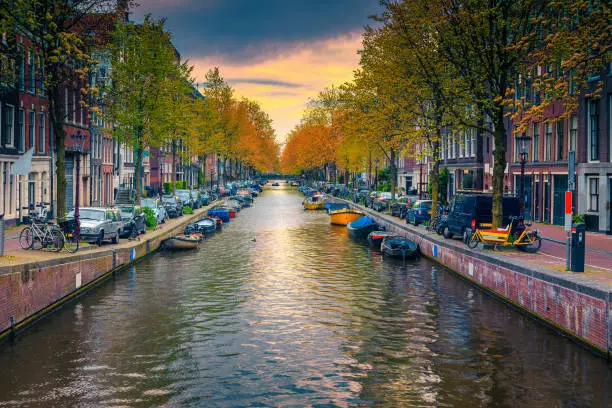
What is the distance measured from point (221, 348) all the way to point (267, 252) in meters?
22.8

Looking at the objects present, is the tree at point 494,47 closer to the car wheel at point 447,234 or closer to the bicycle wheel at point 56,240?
the car wheel at point 447,234

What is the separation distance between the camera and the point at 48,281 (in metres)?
23.5

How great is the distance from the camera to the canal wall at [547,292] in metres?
18.0

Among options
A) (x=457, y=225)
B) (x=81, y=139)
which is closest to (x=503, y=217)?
(x=457, y=225)

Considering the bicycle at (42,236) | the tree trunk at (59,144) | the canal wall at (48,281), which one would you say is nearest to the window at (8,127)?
the canal wall at (48,281)

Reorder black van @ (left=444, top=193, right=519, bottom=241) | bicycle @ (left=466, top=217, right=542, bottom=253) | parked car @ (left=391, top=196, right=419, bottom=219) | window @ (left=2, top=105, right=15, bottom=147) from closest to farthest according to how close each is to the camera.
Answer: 1. bicycle @ (left=466, top=217, right=542, bottom=253)
2. black van @ (left=444, top=193, right=519, bottom=241)
3. window @ (left=2, top=105, right=15, bottom=147)
4. parked car @ (left=391, top=196, right=419, bottom=219)

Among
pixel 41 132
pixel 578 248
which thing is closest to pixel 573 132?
pixel 578 248

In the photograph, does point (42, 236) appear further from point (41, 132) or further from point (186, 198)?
point (186, 198)

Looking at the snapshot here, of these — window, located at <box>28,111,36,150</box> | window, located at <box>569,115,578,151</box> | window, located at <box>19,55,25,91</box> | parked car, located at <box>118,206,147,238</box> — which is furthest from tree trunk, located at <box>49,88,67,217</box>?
window, located at <box>569,115,578,151</box>

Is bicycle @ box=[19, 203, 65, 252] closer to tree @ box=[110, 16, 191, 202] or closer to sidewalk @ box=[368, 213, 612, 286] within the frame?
sidewalk @ box=[368, 213, 612, 286]

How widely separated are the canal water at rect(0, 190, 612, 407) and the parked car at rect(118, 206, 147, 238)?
6814mm

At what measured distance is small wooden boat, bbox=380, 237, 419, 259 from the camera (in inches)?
1531

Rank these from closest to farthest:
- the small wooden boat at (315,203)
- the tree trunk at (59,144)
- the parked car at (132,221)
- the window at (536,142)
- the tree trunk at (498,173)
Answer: the tree trunk at (59,144) < the tree trunk at (498,173) < the parked car at (132,221) < the window at (536,142) < the small wooden boat at (315,203)

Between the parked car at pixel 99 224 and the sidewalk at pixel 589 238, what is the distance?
22.4 metres
